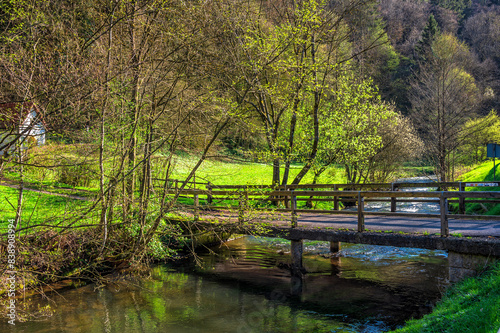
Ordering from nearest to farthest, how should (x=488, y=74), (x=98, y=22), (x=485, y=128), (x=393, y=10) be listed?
(x=98, y=22) → (x=485, y=128) → (x=488, y=74) → (x=393, y=10)

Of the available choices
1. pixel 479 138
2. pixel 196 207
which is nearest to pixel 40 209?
pixel 196 207

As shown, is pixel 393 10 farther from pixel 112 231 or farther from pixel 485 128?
pixel 112 231

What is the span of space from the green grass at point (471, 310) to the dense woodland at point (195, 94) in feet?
16.3

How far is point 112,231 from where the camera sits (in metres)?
9.95

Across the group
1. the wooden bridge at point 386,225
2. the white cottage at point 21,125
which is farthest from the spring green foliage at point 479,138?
the white cottage at point 21,125

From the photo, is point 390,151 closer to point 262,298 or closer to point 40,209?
point 262,298

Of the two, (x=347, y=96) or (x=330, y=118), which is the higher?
(x=347, y=96)

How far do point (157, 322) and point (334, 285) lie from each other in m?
4.61

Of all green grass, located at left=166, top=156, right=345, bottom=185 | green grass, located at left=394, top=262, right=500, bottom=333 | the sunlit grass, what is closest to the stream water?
green grass, located at left=394, top=262, right=500, bottom=333

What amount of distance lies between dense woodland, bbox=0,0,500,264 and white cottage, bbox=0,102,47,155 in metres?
0.17

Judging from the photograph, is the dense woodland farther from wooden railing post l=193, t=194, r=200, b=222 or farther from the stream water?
the stream water

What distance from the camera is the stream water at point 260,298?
8.01m

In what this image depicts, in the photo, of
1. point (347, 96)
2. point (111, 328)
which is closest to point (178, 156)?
point (111, 328)

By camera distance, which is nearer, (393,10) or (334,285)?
(334,285)
